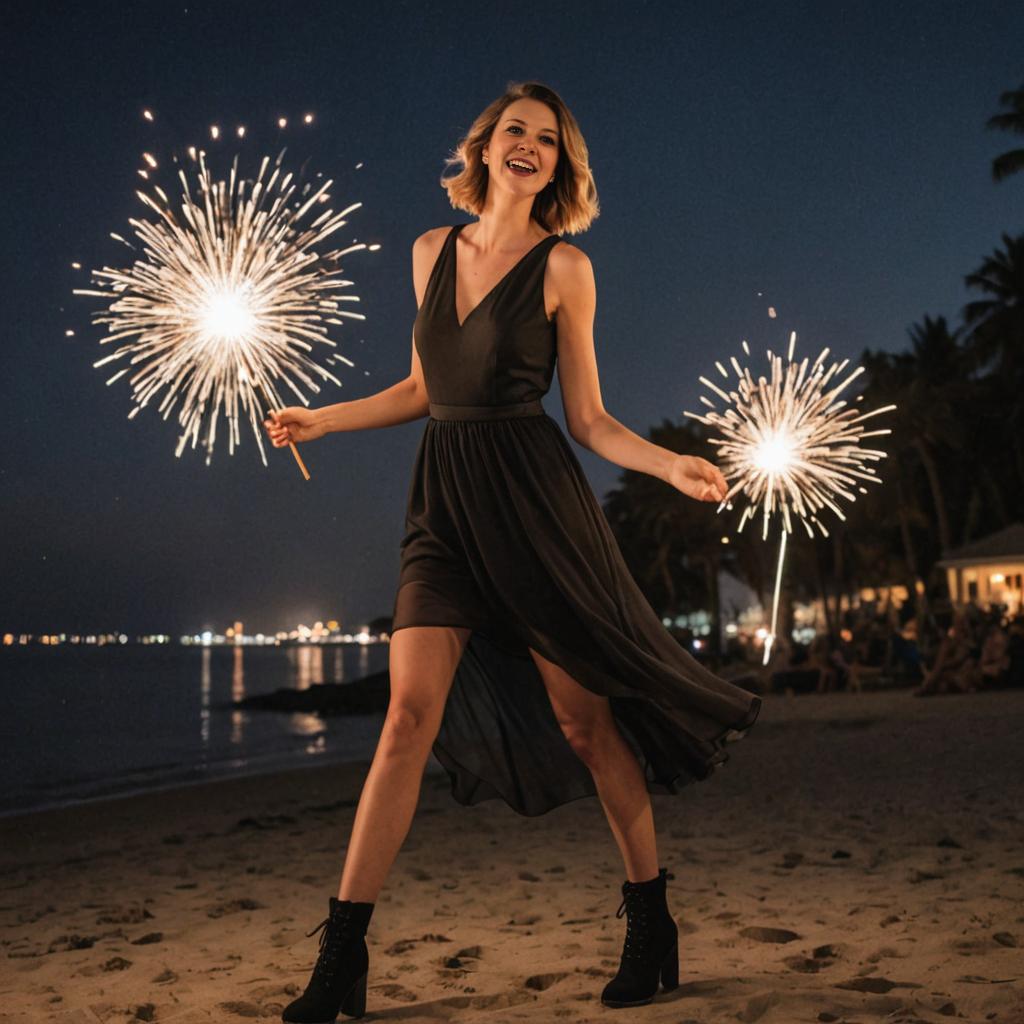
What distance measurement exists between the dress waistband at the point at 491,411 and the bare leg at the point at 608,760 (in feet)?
2.10

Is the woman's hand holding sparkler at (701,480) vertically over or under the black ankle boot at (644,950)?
over

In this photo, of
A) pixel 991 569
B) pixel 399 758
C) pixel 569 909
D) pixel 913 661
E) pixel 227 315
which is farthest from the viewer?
pixel 991 569

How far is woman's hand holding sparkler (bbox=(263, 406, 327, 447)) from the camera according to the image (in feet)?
11.3

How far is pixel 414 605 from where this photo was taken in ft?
10.1

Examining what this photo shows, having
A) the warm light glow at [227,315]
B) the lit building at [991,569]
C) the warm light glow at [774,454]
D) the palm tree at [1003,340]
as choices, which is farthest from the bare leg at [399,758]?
the palm tree at [1003,340]

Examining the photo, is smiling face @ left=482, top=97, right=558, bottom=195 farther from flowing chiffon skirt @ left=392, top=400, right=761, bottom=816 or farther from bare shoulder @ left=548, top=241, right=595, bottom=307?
flowing chiffon skirt @ left=392, top=400, right=761, bottom=816

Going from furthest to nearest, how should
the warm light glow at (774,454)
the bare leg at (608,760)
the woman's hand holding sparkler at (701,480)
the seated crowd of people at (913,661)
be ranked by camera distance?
1. the seated crowd of people at (913,661)
2. the warm light glow at (774,454)
3. the bare leg at (608,760)
4. the woman's hand holding sparkler at (701,480)

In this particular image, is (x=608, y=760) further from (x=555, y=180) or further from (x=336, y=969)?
(x=555, y=180)

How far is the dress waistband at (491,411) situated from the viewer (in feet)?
10.7

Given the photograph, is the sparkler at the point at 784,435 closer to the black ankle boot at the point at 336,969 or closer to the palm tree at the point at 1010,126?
the black ankle boot at the point at 336,969

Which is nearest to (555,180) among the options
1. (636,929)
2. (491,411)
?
(491,411)

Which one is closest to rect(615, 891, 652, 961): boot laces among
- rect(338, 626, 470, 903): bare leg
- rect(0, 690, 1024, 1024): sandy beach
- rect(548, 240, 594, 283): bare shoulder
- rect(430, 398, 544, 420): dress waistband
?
rect(0, 690, 1024, 1024): sandy beach

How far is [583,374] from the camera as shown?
3354 mm

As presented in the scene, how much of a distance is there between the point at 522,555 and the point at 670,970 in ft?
3.94
